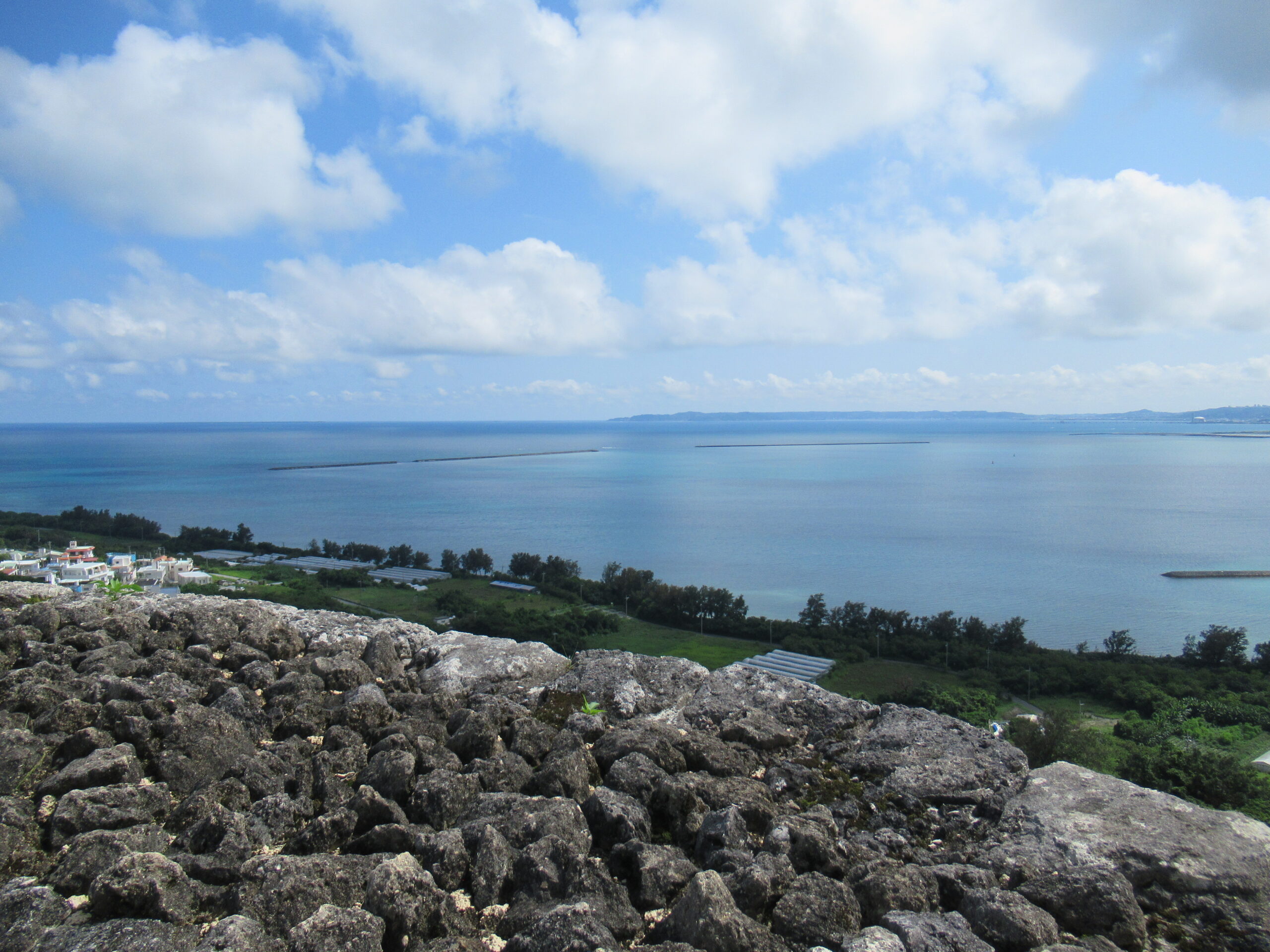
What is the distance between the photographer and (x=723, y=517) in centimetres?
8425

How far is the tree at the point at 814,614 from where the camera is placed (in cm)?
3969

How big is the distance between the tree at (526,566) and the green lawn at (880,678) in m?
26.0

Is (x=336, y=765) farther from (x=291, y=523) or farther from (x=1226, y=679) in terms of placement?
(x=291, y=523)

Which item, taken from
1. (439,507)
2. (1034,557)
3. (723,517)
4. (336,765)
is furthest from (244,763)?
(439,507)

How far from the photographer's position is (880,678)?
32.0 meters

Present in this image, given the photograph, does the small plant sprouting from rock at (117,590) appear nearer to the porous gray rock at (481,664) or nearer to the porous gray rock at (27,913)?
the porous gray rock at (481,664)

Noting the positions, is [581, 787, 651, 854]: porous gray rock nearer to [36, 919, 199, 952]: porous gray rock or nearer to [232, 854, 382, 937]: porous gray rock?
[232, 854, 382, 937]: porous gray rock

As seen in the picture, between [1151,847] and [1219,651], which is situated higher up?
[1151,847]

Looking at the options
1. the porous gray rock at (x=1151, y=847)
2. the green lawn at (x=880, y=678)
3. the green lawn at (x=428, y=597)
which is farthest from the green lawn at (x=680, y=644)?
the porous gray rock at (x=1151, y=847)

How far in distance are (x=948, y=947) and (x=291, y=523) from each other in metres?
89.1

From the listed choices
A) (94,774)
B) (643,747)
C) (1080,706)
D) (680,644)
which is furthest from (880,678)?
(94,774)

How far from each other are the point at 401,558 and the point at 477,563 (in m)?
7.87

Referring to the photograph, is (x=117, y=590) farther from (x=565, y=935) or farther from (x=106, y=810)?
(x=565, y=935)

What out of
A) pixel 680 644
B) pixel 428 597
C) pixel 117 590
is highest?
pixel 117 590
